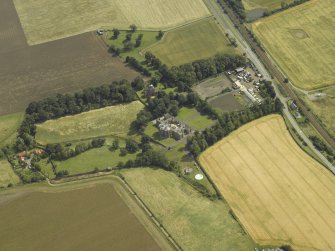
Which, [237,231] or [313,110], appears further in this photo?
[313,110]

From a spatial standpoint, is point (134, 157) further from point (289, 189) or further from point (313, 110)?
point (313, 110)

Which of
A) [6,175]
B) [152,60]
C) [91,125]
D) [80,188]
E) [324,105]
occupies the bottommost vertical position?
[324,105]

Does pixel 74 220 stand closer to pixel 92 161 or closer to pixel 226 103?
pixel 92 161

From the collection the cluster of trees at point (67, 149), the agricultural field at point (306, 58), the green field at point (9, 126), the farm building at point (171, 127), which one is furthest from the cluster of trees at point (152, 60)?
the green field at point (9, 126)

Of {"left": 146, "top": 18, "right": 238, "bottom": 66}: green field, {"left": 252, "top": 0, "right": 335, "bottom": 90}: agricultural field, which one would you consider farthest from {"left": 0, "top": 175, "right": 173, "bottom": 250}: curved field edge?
{"left": 252, "top": 0, "right": 335, "bottom": 90}: agricultural field

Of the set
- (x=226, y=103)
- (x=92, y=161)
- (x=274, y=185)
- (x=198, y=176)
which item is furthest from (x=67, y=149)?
(x=274, y=185)

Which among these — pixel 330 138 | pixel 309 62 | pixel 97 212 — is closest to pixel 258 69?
pixel 309 62
